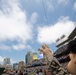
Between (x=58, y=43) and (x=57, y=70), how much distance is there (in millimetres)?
90885

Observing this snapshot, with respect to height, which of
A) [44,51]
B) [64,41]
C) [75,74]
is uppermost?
[64,41]

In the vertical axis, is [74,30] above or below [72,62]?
above

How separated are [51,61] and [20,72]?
14.4ft

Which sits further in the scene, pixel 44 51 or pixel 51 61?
pixel 44 51

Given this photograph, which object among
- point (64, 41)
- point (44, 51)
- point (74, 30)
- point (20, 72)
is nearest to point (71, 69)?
point (44, 51)

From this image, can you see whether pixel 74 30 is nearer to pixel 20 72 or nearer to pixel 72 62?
pixel 20 72

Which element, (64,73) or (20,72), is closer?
(64,73)

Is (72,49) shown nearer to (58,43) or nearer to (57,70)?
(57,70)

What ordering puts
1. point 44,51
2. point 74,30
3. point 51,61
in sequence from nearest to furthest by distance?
point 51,61, point 44,51, point 74,30

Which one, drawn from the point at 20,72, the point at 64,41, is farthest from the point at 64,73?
the point at 64,41

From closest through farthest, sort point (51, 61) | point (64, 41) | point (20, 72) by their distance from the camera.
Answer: point (51, 61), point (20, 72), point (64, 41)

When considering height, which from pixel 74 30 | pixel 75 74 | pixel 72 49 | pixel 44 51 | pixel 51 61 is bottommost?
pixel 75 74

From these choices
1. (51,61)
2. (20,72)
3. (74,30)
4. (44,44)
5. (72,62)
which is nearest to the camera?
(72,62)

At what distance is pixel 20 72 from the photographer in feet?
21.5
